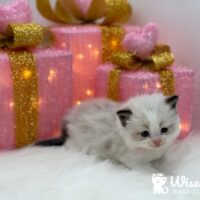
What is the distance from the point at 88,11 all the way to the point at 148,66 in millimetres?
357

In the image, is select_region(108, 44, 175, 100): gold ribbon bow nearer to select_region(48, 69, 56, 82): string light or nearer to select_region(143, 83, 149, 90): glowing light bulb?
select_region(143, 83, 149, 90): glowing light bulb

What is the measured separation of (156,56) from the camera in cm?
146

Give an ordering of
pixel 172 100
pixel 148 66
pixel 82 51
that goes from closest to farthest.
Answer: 1. pixel 172 100
2. pixel 148 66
3. pixel 82 51

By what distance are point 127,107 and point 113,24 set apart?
0.62 metres

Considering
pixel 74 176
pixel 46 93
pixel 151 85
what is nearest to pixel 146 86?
pixel 151 85

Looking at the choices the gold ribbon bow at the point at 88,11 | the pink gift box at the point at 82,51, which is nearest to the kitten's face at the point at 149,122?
the pink gift box at the point at 82,51

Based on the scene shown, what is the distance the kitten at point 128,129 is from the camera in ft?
3.77

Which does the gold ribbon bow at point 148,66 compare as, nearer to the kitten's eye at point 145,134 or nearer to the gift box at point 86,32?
the gift box at point 86,32

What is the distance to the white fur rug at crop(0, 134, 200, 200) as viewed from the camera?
97 centimetres

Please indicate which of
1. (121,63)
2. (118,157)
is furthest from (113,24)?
(118,157)

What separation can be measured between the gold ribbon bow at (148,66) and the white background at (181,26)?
0.43ft

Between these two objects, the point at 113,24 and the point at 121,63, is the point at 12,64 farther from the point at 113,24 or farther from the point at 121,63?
the point at 113,24

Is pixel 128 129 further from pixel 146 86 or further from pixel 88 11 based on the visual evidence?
pixel 88 11

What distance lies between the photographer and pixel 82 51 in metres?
1.57
